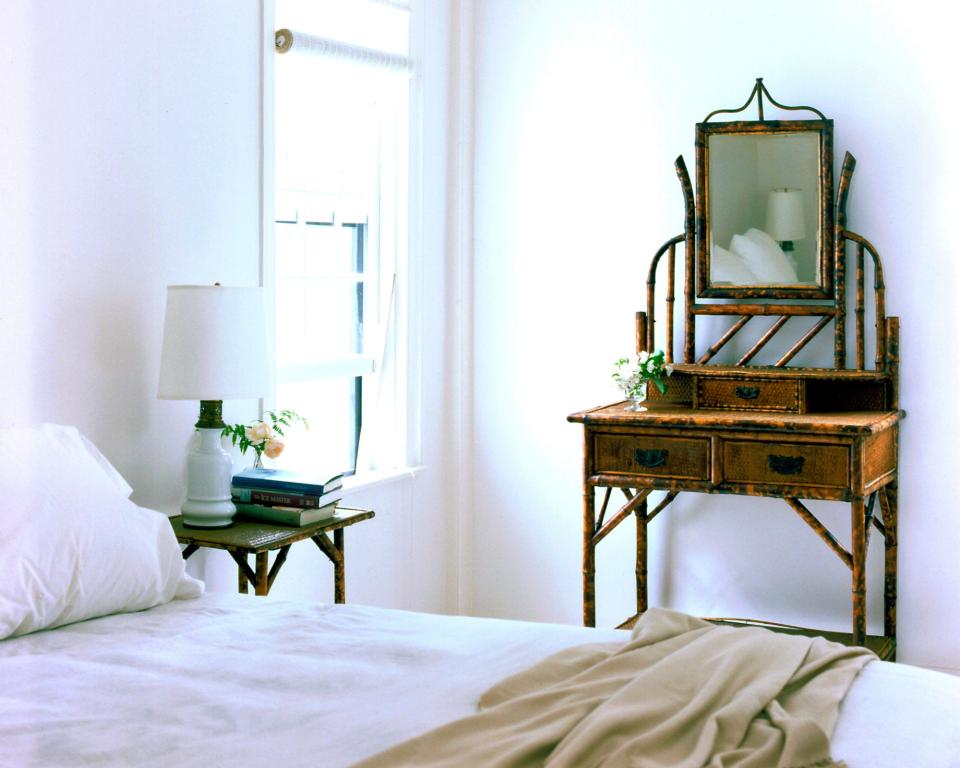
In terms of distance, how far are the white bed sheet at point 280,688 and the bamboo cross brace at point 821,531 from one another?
1407 mm

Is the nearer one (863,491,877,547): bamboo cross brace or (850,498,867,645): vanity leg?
(850,498,867,645): vanity leg

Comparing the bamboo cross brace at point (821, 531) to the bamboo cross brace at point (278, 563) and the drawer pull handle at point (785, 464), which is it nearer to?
the drawer pull handle at point (785, 464)

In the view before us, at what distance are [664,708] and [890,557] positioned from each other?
2225 mm

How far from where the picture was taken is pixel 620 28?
4.02 meters

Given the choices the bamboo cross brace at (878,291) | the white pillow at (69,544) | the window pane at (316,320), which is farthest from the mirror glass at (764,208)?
the white pillow at (69,544)

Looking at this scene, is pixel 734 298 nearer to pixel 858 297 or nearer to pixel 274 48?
pixel 858 297

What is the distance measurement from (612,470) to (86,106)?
67.8 inches

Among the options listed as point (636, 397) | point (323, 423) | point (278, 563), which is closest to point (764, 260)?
point (636, 397)

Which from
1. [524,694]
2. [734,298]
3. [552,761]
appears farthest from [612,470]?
[552,761]

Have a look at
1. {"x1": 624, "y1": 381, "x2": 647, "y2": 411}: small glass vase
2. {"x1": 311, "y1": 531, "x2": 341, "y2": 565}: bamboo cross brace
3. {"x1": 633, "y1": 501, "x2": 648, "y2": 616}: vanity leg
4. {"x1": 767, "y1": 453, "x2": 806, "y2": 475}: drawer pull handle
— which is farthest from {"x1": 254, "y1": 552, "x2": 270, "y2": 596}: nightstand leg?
{"x1": 633, "y1": 501, "x2": 648, "y2": 616}: vanity leg

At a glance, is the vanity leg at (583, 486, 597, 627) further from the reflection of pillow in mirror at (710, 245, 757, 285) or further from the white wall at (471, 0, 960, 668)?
the reflection of pillow in mirror at (710, 245, 757, 285)

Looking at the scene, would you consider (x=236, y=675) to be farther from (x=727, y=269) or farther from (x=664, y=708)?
(x=727, y=269)

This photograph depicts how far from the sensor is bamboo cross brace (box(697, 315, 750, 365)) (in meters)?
3.79

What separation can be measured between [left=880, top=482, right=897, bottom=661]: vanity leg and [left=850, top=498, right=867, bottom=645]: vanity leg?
360mm
